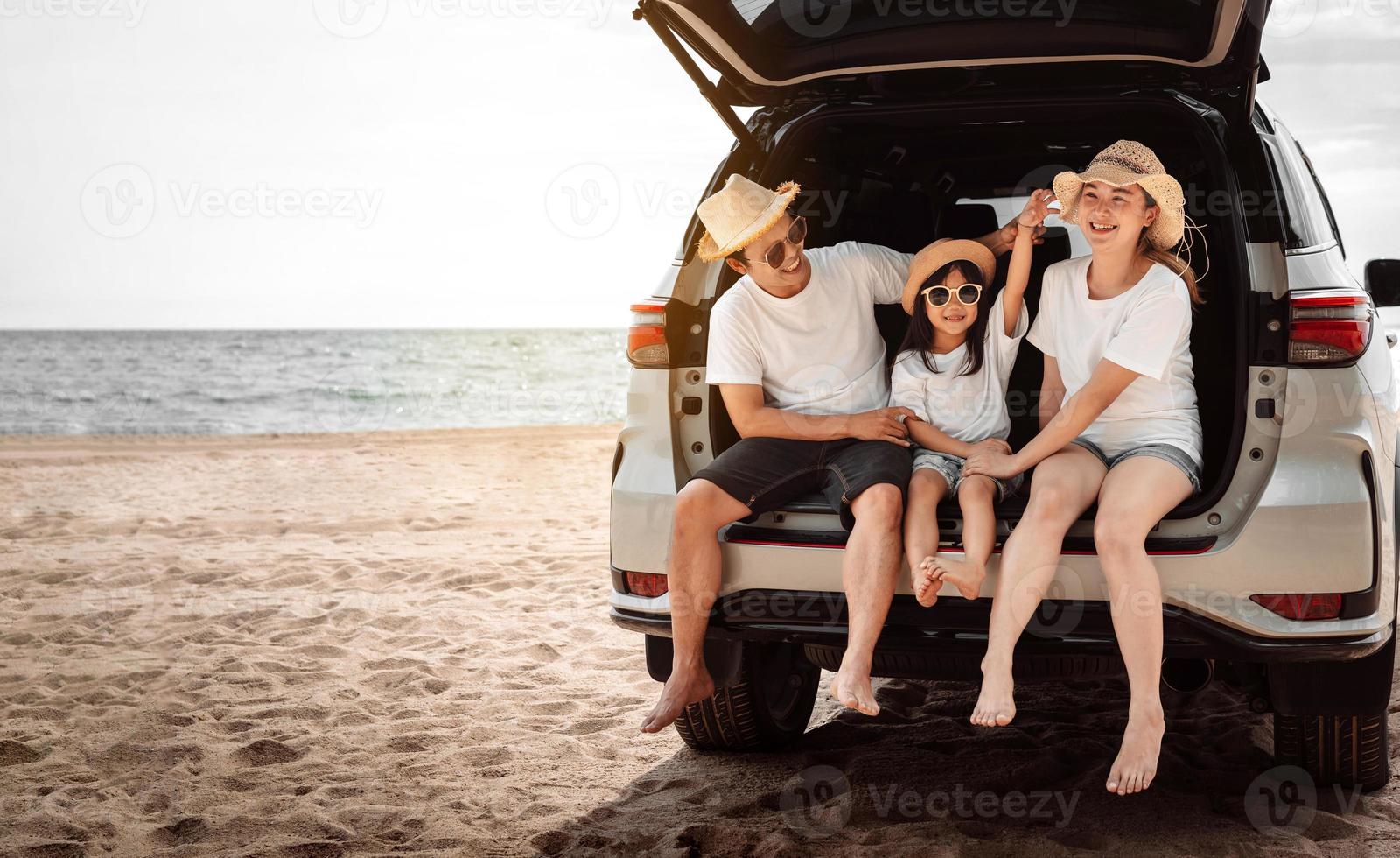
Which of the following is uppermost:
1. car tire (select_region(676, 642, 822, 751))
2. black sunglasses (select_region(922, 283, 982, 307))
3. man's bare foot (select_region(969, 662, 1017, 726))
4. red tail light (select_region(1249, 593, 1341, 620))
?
black sunglasses (select_region(922, 283, 982, 307))

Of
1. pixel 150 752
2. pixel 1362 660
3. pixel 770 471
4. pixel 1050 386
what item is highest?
pixel 1050 386

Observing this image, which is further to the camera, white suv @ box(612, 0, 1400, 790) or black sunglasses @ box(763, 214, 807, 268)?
black sunglasses @ box(763, 214, 807, 268)

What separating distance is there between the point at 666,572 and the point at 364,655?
241cm

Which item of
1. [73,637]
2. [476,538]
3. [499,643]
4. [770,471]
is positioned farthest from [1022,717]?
[476,538]

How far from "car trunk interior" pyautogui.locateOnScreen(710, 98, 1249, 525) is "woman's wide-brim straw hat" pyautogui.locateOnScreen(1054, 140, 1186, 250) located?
0.32 ft

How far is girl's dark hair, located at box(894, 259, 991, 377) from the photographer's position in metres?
3.33

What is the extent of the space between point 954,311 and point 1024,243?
0.26 m

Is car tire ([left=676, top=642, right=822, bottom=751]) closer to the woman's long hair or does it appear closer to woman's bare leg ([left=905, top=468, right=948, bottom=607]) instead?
woman's bare leg ([left=905, top=468, right=948, bottom=607])

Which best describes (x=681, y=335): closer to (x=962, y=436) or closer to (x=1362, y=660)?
(x=962, y=436)

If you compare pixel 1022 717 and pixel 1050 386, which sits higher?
pixel 1050 386

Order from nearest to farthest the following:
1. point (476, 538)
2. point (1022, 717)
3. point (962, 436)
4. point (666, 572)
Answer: point (666, 572) < point (962, 436) < point (1022, 717) < point (476, 538)

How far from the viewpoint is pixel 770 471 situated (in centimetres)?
319

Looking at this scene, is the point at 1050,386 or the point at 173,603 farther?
the point at 173,603

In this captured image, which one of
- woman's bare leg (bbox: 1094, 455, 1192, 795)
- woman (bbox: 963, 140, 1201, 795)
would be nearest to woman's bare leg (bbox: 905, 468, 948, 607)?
woman (bbox: 963, 140, 1201, 795)
